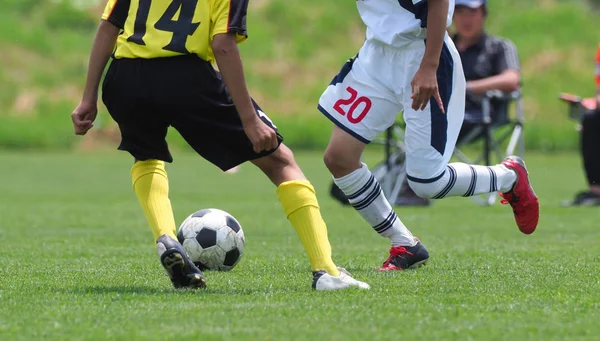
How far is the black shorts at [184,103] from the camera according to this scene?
453cm

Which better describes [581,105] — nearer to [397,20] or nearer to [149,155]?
[397,20]

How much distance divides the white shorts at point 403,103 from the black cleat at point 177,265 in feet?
3.96

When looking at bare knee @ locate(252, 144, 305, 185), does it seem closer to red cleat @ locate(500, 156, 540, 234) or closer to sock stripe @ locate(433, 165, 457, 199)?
sock stripe @ locate(433, 165, 457, 199)

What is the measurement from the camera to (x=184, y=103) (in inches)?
179

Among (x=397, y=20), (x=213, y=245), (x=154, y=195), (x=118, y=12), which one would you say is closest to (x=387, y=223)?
(x=213, y=245)

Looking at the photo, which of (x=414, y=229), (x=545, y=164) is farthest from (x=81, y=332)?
(x=545, y=164)

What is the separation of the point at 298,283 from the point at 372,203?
0.90 m

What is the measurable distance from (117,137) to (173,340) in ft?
→ 80.2

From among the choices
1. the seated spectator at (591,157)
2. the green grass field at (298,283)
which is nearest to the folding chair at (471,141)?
the green grass field at (298,283)

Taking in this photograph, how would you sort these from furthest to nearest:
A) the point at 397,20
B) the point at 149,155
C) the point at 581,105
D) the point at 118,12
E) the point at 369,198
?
the point at 581,105 → the point at 369,198 → the point at 397,20 → the point at 149,155 → the point at 118,12

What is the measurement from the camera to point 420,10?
517cm

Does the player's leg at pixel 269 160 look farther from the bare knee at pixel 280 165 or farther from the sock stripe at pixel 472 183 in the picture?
the sock stripe at pixel 472 183

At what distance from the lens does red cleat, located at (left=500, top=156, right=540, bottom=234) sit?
5.68 m

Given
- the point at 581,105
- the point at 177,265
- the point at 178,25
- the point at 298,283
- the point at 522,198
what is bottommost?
the point at 581,105
